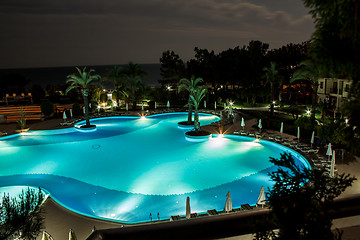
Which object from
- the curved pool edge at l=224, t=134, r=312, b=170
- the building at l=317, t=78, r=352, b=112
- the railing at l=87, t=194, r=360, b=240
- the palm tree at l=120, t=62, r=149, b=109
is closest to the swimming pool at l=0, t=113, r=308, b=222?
the curved pool edge at l=224, t=134, r=312, b=170

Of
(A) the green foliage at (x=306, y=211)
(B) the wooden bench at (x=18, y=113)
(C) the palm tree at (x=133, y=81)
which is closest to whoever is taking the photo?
(A) the green foliage at (x=306, y=211)

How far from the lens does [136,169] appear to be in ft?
45.4

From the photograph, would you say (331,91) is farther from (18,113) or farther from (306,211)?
(306,211)

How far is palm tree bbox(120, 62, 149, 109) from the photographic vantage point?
2919cm

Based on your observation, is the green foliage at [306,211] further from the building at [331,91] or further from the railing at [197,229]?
the building at [331,91]

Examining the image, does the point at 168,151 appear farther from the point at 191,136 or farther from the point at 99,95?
the point at 99,95

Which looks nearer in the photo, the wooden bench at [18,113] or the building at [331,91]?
the wooden bench at [18,113]

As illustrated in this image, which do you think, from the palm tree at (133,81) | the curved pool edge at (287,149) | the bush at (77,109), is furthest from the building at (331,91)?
the bush at (77,109)

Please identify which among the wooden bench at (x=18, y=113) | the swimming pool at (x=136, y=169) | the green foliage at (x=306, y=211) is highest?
the green foliage at (x=306, y=211)

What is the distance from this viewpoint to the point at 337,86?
2995cm

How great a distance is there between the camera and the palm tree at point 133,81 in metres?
29.2

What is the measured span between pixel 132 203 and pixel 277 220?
9.13 metres

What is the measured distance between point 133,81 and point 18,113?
443 inches

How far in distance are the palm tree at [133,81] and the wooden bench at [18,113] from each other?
880cm
